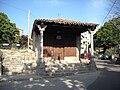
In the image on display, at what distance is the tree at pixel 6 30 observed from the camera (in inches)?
1599

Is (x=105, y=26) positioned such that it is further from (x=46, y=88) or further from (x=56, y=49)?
(x=46, y=88)

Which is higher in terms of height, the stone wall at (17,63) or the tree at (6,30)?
the tree at (6,30)

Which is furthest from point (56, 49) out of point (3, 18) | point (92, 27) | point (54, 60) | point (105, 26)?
point (105, 26)

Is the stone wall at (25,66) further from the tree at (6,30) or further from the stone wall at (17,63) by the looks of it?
the tree at (6,30)

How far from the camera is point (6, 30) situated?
4084cm

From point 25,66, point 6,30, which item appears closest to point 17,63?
point 25,66

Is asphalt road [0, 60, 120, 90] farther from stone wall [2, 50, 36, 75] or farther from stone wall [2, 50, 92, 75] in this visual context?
stone wall [2, 50, 36, 75]

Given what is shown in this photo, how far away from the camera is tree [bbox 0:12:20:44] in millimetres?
40625

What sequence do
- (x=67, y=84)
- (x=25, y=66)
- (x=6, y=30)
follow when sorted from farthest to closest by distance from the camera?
1. (x=6, y=30)
2. (x=25, y=66)
3. (x=67, y=84)

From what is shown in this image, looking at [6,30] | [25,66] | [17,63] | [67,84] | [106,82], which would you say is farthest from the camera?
[6,30]

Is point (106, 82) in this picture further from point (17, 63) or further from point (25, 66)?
point (17, 63)

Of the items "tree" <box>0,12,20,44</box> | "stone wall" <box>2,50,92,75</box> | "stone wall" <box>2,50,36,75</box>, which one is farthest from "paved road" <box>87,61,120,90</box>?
"tree" <box>0,12,20,44</box>

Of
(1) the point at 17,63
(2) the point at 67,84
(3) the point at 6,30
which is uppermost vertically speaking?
(3) the point at 6,30

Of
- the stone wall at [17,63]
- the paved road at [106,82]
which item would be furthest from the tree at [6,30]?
the paved road at [106,82]
